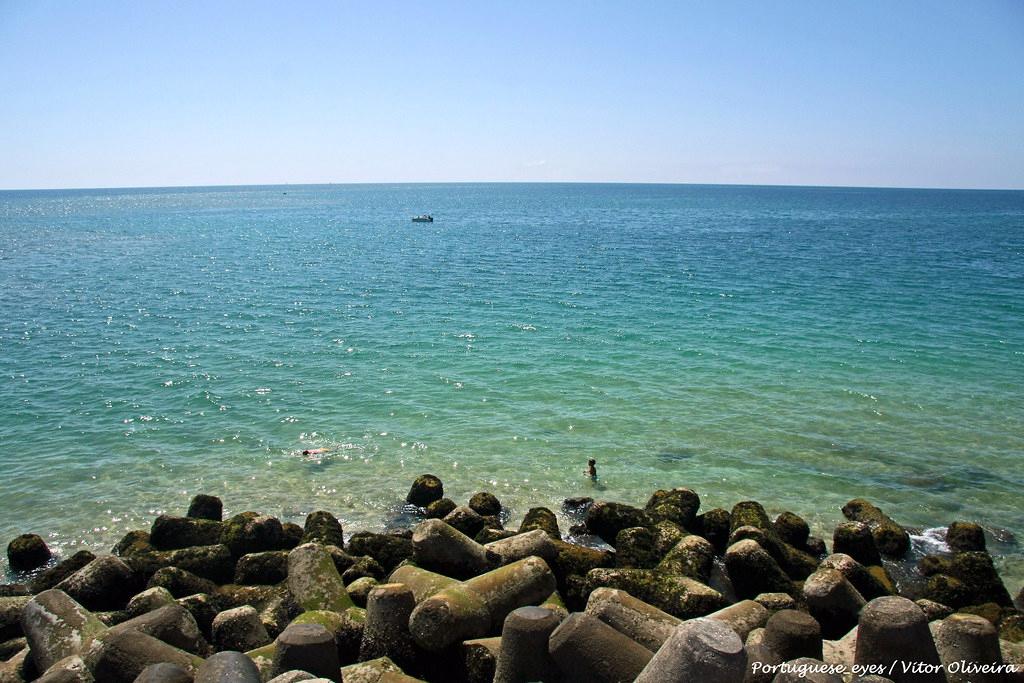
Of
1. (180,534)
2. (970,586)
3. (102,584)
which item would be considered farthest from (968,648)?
(180,534)

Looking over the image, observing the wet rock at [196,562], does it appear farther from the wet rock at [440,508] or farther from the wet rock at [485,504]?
the wet rock at [485,504]

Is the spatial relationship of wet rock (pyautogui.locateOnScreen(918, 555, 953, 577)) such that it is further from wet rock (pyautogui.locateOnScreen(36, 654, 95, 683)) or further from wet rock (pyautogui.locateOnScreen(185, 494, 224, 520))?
wet rock (pyautogui.locateOnScreen(185, 494, 224, 520))

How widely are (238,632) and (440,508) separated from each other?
6201 millimetres

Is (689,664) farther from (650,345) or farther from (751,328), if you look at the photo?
(751,328)

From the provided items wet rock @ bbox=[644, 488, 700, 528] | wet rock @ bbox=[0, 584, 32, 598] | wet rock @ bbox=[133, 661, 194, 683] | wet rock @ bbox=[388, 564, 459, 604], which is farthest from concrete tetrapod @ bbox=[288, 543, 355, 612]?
wet rock @ bbox=[644, 488, 700, 528]

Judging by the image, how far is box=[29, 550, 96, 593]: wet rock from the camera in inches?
485

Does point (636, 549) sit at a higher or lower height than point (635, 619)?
lower

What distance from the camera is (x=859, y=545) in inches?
528

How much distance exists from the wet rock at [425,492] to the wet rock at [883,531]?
27.3 feet

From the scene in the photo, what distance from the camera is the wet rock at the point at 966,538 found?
14320 millimetres

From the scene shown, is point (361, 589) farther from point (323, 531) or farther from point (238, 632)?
point (323, 531)

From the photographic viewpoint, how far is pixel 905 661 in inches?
330

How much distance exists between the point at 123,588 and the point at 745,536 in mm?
10133

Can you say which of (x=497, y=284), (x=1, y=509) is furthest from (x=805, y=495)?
(x=497, y=284)
